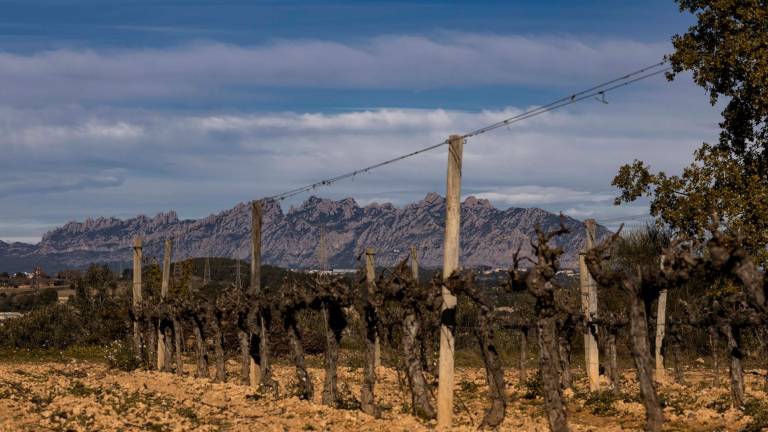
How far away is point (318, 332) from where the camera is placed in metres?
42.8

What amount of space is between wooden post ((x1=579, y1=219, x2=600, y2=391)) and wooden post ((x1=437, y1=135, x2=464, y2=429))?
7.69 metres

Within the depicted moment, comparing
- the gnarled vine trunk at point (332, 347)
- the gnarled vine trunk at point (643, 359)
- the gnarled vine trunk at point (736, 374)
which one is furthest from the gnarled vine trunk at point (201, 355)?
the gnarled vine trunk at point (643, 359)

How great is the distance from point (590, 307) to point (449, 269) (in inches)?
324

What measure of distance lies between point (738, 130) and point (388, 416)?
40.1 ft

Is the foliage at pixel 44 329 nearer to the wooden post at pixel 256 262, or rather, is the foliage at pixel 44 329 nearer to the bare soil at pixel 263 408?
the bare soil at pixel 263 408

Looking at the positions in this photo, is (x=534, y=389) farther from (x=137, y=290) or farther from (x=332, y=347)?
(x=137, y=290)

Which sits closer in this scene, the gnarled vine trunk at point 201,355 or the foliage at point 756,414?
the foliage at point 756,414

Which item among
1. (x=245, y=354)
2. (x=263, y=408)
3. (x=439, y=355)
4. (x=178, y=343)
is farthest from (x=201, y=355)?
(x=439, y=355)

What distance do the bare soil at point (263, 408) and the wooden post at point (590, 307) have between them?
67 cm

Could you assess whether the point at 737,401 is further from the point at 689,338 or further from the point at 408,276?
the point at 689,338

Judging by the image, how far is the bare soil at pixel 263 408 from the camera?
55.2ft

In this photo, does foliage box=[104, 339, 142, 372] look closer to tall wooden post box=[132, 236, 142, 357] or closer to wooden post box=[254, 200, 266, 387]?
tall wooden post box=[132, 236, 142, 357]

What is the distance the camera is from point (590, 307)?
22891 mm

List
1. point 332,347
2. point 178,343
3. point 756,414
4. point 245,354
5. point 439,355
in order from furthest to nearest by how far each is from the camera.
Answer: point 178,343 < point 245,354 < point 332,347 < point 439,355 < point 756,414
